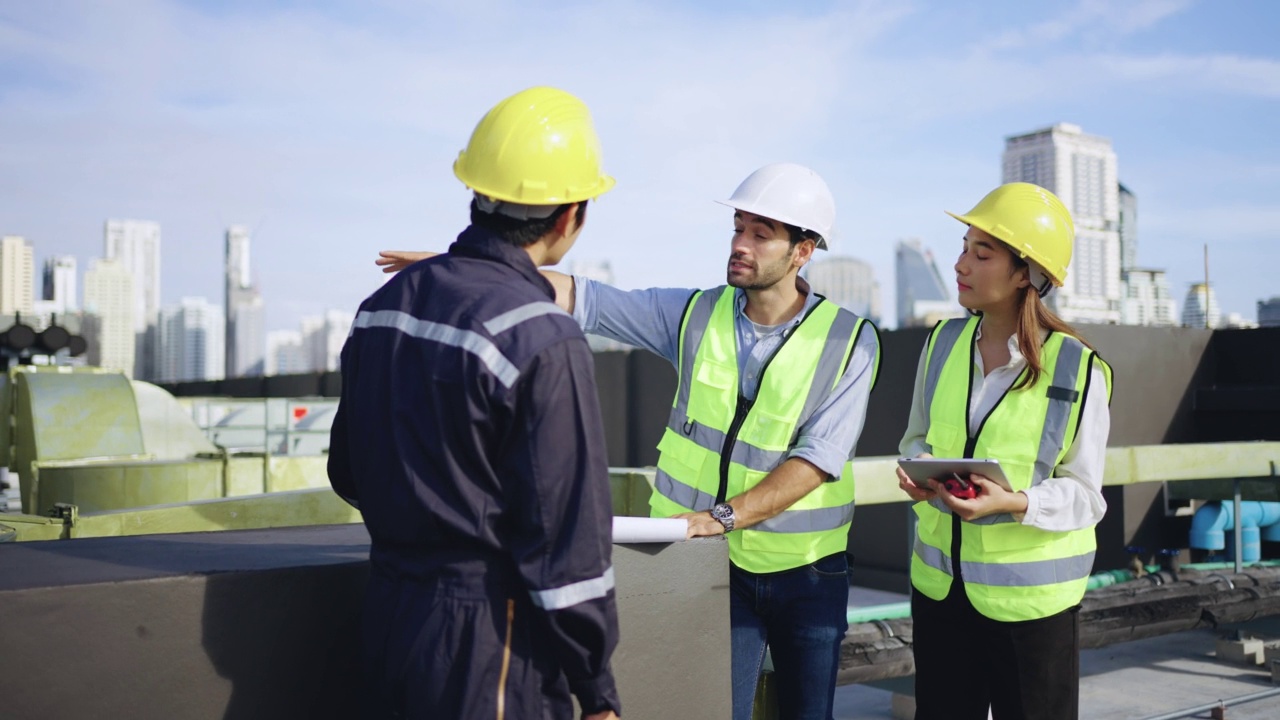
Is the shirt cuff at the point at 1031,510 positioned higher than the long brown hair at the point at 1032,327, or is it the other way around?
the long brown hair at the point at 1032,327

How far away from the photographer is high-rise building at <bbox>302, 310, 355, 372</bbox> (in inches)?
4018

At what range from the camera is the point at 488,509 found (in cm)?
173

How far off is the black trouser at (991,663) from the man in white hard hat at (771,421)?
0.99 ft

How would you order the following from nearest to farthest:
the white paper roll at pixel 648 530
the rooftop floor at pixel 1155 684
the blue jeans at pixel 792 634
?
1. the white paper roll at pixel 648 530
2. the blue jeans at pixel 792 634
3. the rooftop floor at pixel 1155 684

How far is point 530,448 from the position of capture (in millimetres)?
1699

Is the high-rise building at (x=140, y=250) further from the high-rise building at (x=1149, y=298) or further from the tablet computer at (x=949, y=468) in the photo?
the tablet computer at (x=949, y=468)

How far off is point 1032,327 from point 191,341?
395 ft

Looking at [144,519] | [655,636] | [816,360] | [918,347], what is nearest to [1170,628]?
[816,360]

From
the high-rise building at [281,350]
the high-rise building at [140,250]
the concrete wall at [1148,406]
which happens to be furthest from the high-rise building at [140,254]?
the concrete wall at [1148,406]

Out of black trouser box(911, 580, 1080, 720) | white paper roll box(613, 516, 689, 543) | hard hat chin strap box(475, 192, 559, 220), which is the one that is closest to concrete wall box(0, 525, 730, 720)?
white paper roll box(613, 516, 689, 543)

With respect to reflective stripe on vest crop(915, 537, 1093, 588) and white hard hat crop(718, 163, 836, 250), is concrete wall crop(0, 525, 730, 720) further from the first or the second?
white hard hat crop(718, 163, 836, 250)

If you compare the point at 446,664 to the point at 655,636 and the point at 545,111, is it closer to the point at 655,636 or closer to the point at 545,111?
the point at 655,636

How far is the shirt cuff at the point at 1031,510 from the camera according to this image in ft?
9.34

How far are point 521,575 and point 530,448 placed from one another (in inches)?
8.0
